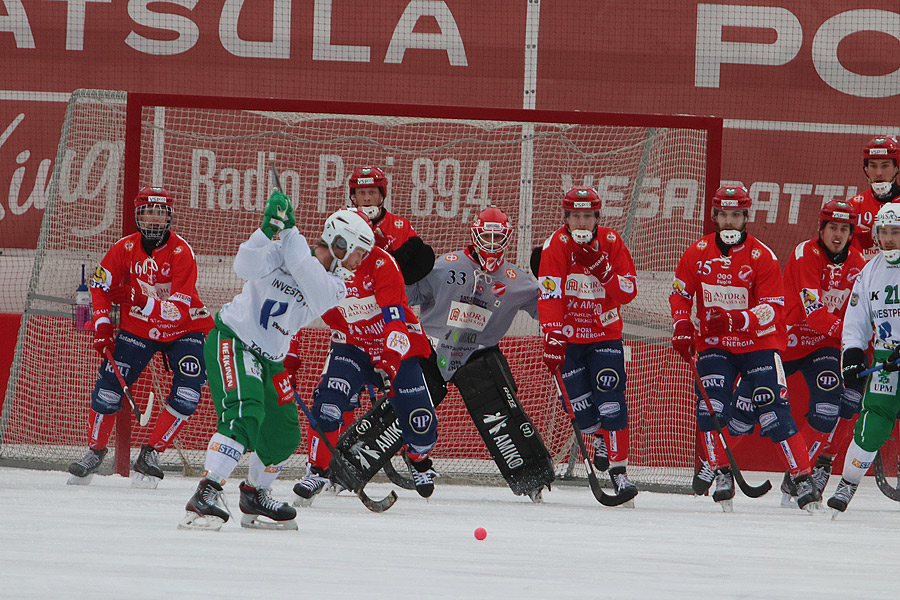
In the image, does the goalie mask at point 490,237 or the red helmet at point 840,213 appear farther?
the red helmet at point 840,213

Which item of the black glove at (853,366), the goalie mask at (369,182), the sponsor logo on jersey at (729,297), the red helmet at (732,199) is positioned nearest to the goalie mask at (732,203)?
the red helmet at (732,199)

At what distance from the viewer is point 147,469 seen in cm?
633

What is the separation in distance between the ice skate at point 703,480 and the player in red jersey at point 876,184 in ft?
4.83

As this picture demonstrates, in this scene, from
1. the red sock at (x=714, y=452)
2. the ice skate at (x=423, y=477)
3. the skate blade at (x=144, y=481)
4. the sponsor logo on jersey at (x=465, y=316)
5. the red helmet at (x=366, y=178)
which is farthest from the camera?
the red helmet at (x=366, y=178)

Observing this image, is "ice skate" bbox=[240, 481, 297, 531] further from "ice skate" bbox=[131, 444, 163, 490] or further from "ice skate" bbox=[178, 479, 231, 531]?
"ice skate" bbox=[131, 444, 163, 490]

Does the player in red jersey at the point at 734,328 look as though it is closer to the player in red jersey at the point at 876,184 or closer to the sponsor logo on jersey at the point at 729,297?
the sponsor logo on jersey at the point at 729,297

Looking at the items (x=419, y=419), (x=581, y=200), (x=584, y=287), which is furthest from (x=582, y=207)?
(x=419, y=419)

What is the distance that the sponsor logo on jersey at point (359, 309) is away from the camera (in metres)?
5.98

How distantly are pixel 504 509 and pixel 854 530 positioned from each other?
151 centimetres

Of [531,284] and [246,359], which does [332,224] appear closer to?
[246,359]

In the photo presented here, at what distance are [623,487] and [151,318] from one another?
2486 mm

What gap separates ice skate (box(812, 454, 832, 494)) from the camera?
6465 mm

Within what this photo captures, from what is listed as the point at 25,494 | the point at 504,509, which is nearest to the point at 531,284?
the point at 504,509

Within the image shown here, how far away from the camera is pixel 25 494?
18.3 ft
